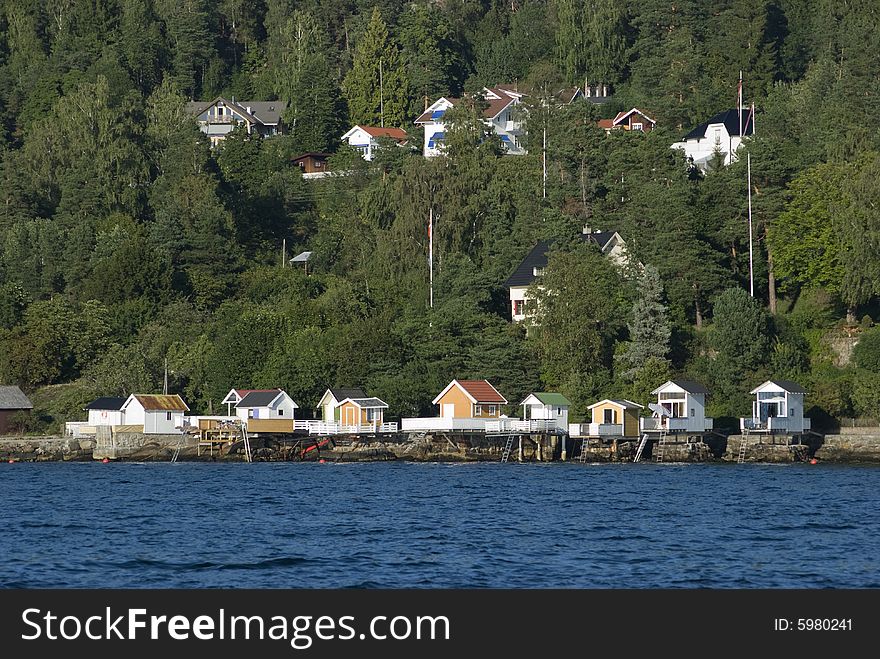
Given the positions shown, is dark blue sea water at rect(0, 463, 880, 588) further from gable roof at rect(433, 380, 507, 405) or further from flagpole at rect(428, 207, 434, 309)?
flagpole at rect(428, 207, 434, 309)

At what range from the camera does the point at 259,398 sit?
84312 millimetres

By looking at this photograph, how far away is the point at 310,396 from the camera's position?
87125 mm

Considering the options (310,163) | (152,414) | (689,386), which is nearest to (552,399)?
(689,386)

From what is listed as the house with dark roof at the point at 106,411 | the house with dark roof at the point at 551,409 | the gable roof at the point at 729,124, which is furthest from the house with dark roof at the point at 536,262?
the house with dark roof at the point at 106,411

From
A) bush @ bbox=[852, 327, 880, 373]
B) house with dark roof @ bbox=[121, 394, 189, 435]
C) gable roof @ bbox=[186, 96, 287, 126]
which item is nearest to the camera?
bush @ bbox=[852, 327, 880, 373]

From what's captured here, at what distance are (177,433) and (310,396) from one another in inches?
316

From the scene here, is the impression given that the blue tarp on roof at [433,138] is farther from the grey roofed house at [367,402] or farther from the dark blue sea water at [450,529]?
the dark blue sea water at [450,529]

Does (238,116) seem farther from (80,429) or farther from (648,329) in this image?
(648,329)

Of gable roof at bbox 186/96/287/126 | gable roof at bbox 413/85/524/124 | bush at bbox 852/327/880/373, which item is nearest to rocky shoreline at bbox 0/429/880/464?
bush at bbox 852/327/880/373

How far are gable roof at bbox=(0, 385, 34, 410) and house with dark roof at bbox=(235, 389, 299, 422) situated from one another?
15175mm

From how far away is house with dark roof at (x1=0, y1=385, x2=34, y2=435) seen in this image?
90.2 m

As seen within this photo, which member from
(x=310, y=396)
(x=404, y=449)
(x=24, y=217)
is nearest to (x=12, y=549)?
(x=404, y=449)

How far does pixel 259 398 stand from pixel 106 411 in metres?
9.49
